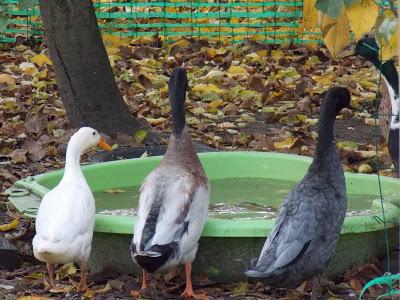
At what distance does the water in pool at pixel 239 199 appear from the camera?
232 inches

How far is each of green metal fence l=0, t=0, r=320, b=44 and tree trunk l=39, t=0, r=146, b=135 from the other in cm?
432

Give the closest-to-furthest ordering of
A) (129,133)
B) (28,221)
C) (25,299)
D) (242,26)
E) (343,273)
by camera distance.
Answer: (25,299) → (343,273) → (28,221) → (129,133) → (242,26)

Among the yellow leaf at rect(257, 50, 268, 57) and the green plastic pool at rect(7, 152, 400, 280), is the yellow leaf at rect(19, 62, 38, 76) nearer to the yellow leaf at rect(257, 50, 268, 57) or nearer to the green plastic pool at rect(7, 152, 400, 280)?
the yellow leaf at rect(257, 50, 268, 57)

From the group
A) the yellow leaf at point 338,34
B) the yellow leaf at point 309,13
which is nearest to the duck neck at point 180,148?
the yellow leaf at point 309,13

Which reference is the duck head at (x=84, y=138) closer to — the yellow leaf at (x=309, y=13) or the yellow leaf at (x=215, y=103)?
the yellow leaf at (x=309, y=13)

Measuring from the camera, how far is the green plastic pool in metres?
4.92

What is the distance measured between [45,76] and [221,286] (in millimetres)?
5377

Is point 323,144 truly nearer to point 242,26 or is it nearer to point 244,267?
point 244,267

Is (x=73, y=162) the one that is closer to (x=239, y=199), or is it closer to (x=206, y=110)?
(x=239, y=199)

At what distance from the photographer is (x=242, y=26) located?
12273 mm

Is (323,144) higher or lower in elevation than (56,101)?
higher

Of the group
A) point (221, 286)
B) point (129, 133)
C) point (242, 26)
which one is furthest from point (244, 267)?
point (242, 26)

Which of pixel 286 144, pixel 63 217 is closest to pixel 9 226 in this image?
pixel 63 217

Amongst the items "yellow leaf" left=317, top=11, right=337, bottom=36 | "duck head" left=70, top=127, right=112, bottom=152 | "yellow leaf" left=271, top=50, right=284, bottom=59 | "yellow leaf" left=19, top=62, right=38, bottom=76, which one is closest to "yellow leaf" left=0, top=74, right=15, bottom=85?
"yellow leaf" left=19, top=62, right=38, bottom=76
